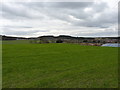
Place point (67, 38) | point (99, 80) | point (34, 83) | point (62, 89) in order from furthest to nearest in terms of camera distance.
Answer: point (67, 38) < point (99, 80) < point (34, 83) < point (62, 89)

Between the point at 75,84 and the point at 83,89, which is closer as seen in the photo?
the point at 83,89

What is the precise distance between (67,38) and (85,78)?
38625 millimetres

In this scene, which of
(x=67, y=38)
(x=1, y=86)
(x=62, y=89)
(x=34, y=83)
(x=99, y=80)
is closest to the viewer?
(x=62, y=89)

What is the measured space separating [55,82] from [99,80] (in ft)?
5.04

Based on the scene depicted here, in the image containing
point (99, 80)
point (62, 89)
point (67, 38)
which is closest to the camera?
point (62, 89)

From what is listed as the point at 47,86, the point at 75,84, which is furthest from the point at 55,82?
the point at 75,84

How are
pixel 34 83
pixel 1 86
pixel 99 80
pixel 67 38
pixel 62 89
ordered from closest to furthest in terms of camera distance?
pixel 62 89
pixel 1 86
pixel 34 83
pixel 99 80
pixel 67 38

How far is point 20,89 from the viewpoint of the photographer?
10.2 ft

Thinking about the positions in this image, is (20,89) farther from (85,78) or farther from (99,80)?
(99,80)

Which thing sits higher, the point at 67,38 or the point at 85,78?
the point at 67,38

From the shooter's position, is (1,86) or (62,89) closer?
(62,89)

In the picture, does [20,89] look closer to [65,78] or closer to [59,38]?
[65,78]

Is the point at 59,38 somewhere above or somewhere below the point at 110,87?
above

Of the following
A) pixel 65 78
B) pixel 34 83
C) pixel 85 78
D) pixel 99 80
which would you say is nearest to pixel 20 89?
pixel 34 83
